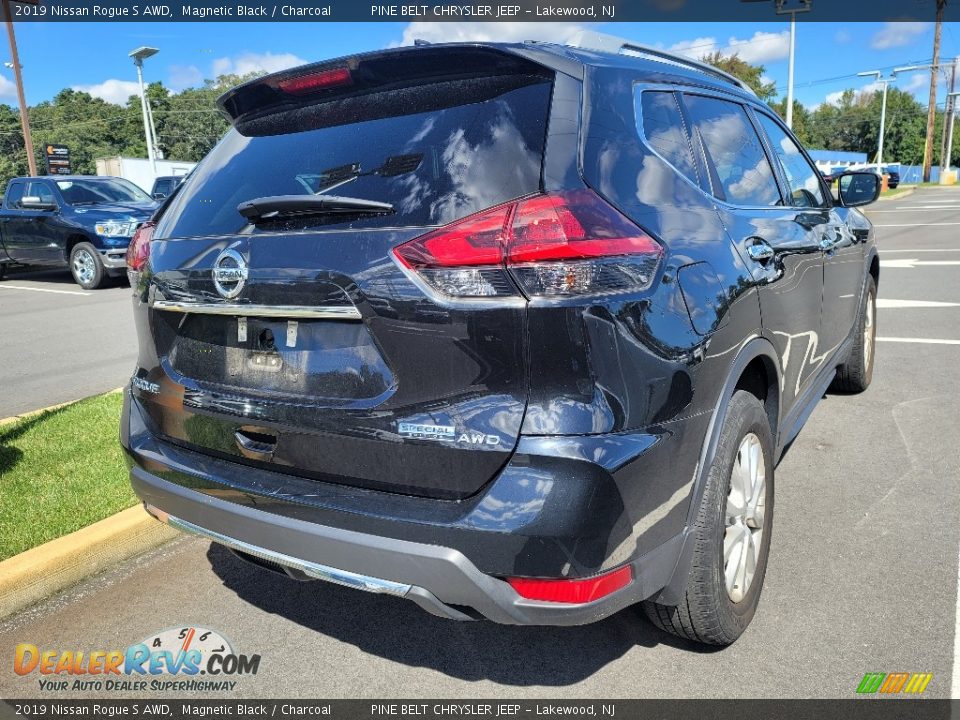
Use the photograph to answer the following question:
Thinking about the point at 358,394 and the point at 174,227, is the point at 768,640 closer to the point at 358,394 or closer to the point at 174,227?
the point at 358,394

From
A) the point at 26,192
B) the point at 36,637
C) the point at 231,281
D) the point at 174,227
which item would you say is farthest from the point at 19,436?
the point at 26,192

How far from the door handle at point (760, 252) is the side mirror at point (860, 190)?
1.94 meters

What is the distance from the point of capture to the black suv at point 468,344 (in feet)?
6.09

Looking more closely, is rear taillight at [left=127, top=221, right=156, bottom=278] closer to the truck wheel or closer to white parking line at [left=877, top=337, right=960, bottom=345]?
white parking line at [left=877, top=337, right=960, bottom=345]

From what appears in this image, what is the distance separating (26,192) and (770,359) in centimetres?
1436

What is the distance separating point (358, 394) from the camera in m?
2.02

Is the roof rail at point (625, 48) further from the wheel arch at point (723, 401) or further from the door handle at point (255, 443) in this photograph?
the door handle at point (255, 443)

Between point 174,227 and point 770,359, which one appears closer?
point 174,227

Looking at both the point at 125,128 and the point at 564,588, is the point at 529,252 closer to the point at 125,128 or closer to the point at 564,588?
the point at 564,588

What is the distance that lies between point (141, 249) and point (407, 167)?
113 cm

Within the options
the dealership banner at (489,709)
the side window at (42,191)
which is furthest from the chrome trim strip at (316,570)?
the side window at (42,191)

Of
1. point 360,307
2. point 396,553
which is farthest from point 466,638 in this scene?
point 360,307

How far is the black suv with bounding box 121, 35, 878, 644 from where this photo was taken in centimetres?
186

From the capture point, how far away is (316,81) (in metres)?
2.42
